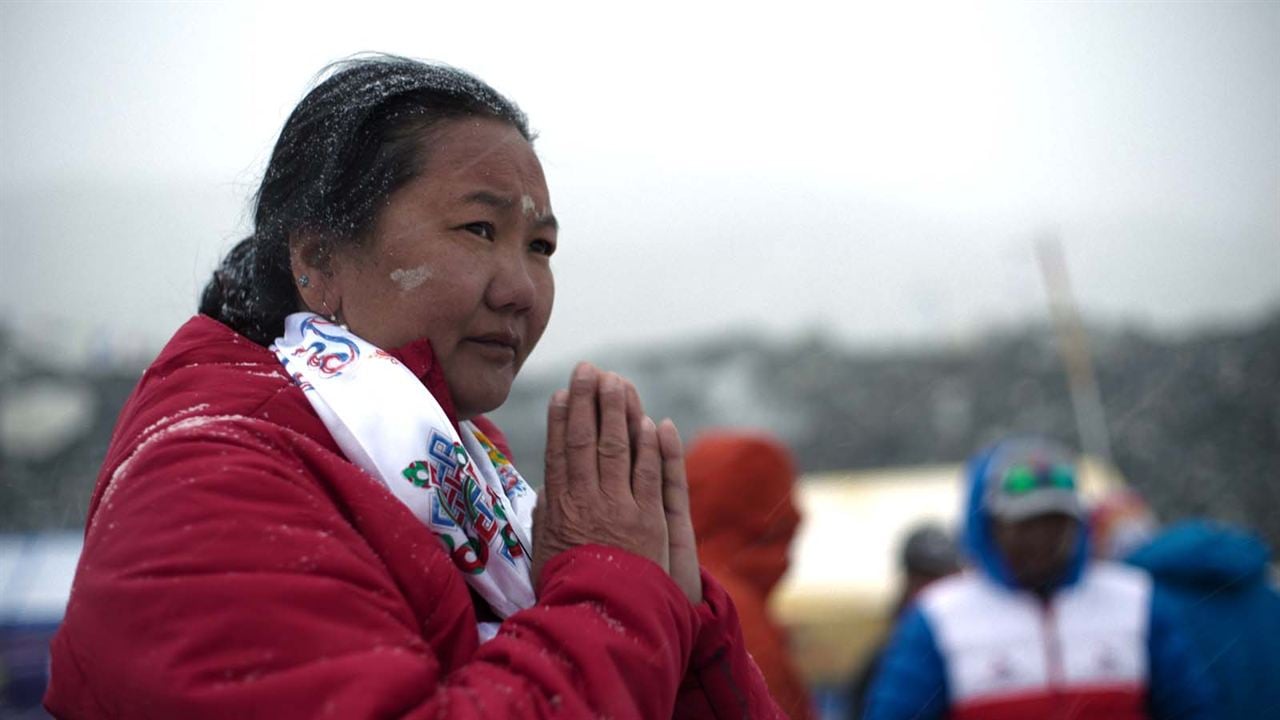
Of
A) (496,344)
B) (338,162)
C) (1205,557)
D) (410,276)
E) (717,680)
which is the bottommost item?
(1205,557)

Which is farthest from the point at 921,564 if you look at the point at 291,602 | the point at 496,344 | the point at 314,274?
the point at 291,602

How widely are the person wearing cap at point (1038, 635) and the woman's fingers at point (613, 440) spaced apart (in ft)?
5.55

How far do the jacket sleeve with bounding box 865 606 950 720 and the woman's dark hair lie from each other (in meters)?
1.89

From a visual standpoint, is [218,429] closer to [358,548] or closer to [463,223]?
[358,548]

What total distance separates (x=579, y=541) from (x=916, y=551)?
11.6 ft

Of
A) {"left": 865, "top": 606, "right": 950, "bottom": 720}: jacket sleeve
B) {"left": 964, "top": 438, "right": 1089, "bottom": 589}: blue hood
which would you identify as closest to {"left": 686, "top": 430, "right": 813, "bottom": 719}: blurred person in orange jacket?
{"left": 865, "top": 606, "right": 950, "bottom": 720}: jacket sleeve

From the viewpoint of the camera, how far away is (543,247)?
4.64 ft

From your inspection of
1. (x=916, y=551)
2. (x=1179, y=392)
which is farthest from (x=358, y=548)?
(x=1179, y=392)

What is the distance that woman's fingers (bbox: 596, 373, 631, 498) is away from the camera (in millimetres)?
1221

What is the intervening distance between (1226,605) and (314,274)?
3.11 meters

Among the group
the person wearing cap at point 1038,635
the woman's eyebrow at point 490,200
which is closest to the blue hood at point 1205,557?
the person wearing cap at point 1038,635

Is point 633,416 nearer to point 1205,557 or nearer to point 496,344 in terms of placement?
point 496,344

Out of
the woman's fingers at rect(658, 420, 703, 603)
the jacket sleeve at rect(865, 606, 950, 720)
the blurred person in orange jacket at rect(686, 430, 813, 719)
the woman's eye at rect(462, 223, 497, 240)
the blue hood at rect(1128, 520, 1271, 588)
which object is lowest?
the blue hood at rect(1128, 520, 1271, 588)

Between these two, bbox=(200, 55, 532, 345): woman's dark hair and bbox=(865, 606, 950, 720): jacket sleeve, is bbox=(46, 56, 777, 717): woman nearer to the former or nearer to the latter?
bbox=(200, 55, 532, 345): woman's dark hair
